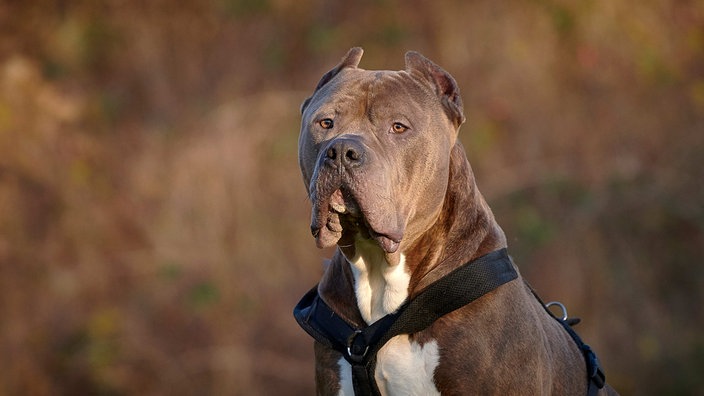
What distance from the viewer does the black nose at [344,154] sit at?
4.17m

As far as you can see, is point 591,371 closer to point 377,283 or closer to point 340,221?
point 377,283

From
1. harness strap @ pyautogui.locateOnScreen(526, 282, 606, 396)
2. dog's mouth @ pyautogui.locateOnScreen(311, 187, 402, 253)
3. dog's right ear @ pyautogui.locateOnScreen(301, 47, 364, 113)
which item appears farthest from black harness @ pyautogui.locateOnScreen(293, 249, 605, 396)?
dog's right ear @ pyautogui.locateOnScreen(301, 47, 364, 113)

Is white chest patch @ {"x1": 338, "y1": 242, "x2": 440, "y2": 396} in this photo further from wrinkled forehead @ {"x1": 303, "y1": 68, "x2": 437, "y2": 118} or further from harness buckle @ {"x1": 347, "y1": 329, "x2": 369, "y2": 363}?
wrinkled forehead @ {"x1": 303, "y1": 68, "x2": 437, "y2": 118}

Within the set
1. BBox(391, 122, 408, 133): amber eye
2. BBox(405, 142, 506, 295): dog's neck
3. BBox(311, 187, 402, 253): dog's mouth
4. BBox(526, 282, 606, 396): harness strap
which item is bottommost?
BBox(526, 282, 606, 396): harness strap

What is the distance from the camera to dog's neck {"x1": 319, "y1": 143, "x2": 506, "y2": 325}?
14.6 ft

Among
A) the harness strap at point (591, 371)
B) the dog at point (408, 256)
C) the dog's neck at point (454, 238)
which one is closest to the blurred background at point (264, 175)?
the harness strap at point (591, 371)

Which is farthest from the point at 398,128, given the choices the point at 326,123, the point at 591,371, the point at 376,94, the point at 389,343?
the point at 591,371

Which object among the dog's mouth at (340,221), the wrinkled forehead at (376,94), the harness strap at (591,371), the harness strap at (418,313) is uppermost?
the wrinkled forehead at (376,94)

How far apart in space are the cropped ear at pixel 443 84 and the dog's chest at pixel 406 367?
41.3 inches

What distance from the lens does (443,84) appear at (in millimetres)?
4703

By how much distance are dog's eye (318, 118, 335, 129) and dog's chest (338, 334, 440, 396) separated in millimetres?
975

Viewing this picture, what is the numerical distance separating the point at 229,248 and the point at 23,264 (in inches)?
96.8

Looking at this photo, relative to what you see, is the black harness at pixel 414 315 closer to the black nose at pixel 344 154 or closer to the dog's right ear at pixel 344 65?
the black nose at pixel 344 154

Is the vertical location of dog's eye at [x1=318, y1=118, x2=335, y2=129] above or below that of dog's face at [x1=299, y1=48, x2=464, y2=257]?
above
